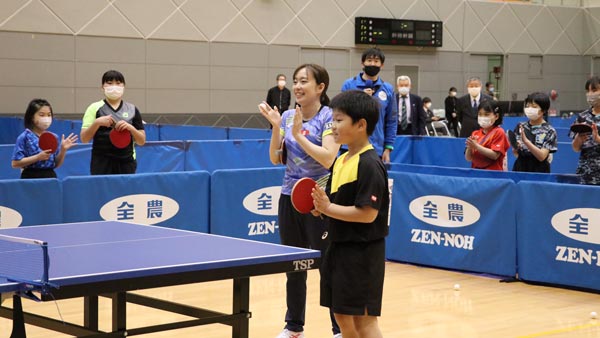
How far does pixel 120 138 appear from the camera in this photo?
Answer: 24.9ft

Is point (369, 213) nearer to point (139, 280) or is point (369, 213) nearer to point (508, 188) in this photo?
point (139, 280)

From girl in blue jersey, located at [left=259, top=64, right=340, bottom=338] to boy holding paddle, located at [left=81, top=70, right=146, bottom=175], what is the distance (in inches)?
98.1

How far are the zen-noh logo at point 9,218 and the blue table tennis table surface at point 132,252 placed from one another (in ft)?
6.70

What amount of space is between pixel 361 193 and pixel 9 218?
4022mm

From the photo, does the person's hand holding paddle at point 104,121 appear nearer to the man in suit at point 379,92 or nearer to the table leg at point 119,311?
the man in suit at point 379,92

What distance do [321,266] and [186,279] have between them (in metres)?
0.68

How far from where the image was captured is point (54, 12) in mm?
17562

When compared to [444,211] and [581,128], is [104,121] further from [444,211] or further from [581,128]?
[581,128]

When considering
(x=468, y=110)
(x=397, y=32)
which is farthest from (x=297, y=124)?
(x=397, y=32)

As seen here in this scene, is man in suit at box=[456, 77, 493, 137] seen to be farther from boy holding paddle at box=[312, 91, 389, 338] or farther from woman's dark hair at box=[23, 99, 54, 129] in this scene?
boy holding paddle at box=[312, 91, 389, 338]

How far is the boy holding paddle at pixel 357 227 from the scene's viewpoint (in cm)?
418

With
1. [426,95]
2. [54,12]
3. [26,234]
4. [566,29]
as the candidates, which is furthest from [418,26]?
[26,234]

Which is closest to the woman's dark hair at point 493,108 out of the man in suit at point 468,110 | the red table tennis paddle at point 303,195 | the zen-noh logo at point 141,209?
the zen-noh logo at point 141,209

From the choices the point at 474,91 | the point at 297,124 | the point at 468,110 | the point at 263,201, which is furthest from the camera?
the point at 468,110
